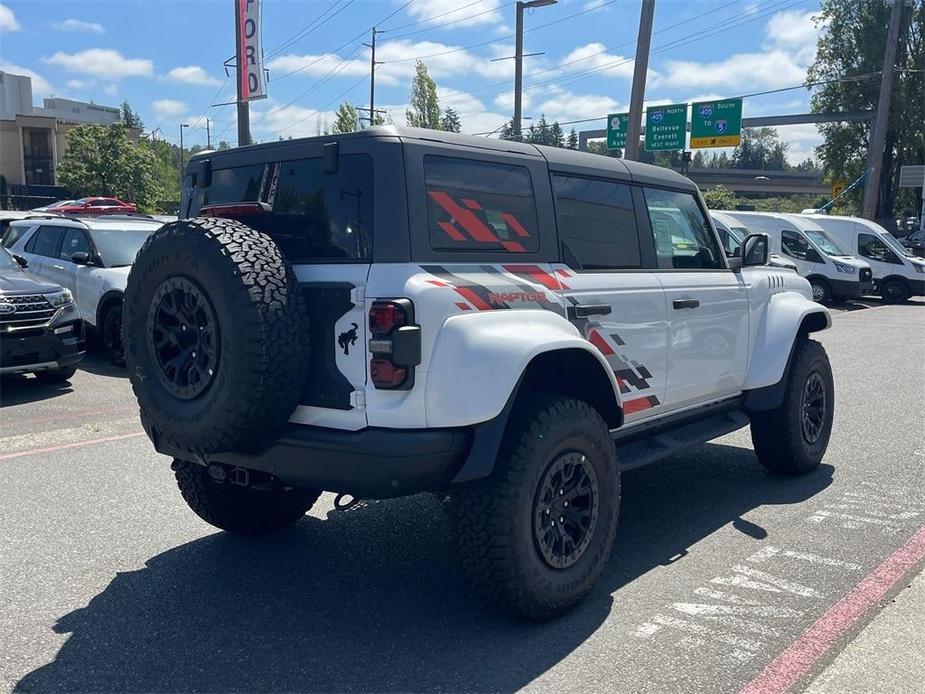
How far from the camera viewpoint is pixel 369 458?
3.26m

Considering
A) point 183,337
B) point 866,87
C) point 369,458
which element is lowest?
point 369,458

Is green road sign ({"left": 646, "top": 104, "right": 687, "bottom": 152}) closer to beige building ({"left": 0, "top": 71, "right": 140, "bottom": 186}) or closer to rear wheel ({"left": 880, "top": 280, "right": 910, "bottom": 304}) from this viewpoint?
rear wheel ({"left": 880, "top": 280, "right": 910, "bottom": 304})

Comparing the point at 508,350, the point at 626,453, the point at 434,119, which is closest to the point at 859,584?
the point at 626,453

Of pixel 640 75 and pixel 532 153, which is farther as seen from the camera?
pixel 640 75

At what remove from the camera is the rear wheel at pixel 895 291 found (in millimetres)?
20844

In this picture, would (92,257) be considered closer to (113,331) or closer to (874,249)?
(113,331)

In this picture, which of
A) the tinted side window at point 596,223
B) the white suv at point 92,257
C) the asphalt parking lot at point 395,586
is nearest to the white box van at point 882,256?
the asphalt parking lot at point 395,586

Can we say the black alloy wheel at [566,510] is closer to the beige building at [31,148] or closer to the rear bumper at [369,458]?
the rear bumper at [369,458]

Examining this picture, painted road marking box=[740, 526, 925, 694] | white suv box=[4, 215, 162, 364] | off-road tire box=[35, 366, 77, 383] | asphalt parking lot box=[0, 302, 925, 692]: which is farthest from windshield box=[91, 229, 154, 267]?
painted road marking box=[740, 526, 925, 694]

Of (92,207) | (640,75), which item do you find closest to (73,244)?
(640,75)

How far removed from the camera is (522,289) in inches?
148

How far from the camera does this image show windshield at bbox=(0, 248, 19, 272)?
→ 9.52m

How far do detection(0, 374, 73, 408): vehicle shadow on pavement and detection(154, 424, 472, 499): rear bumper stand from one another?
605cm

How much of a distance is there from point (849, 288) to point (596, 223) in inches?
664
